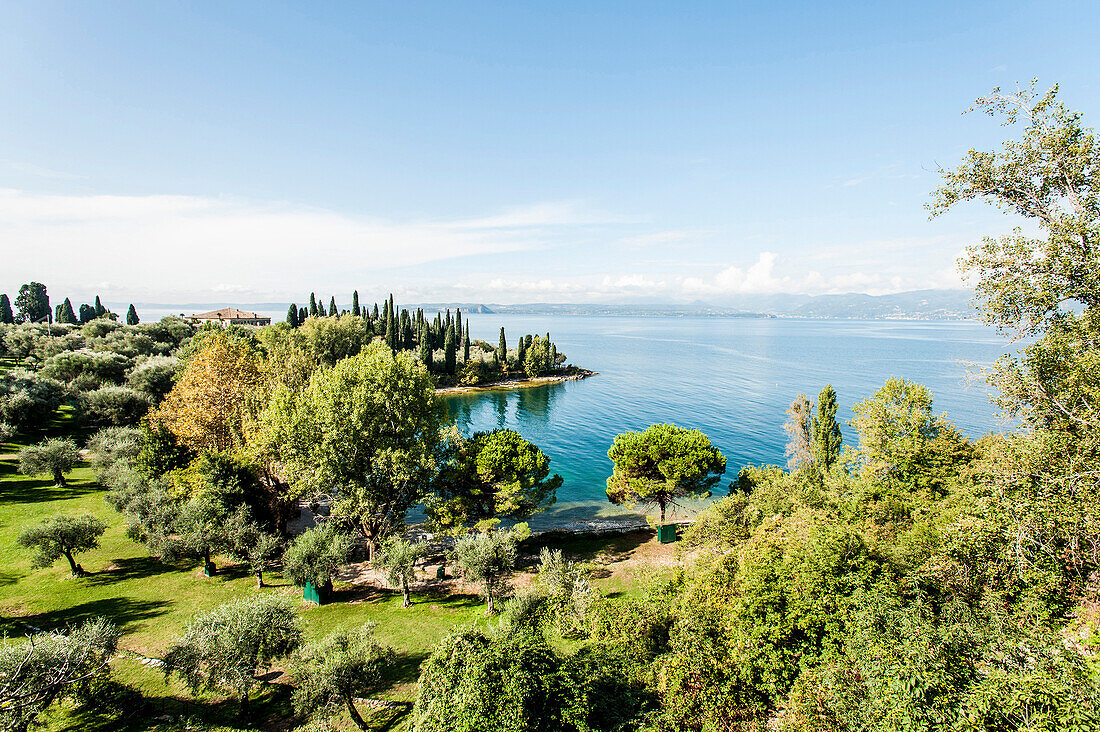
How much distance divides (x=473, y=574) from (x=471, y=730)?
13404 millimetres

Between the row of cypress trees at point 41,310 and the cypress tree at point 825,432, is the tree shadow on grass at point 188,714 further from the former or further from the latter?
the row of cypress trees at point 41,310

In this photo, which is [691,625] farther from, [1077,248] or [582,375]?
[582,375]

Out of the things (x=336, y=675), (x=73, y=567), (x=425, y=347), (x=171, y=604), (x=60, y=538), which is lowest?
(x=171, y=604)

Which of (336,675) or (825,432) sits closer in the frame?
(336,675)

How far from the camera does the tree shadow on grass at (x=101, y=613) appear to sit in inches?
703

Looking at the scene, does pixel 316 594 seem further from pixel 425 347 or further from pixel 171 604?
pixel 425 347

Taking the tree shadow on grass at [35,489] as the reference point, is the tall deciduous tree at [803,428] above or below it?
above

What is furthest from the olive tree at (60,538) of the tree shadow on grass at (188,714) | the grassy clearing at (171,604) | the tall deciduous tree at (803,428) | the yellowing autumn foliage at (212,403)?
the tall deciduous tree at (803,428)

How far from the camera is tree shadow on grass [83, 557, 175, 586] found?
21812mm

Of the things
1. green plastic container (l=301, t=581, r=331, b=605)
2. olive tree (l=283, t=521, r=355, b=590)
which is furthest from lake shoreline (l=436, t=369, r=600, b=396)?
olive tree (l=283, t=521, r=355, b=590)

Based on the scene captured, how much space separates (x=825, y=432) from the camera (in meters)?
35.4

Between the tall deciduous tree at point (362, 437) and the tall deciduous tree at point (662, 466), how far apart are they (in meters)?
13.1

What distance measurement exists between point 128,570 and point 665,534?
3011cm

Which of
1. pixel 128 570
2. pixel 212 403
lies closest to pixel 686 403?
pixel 212 403
